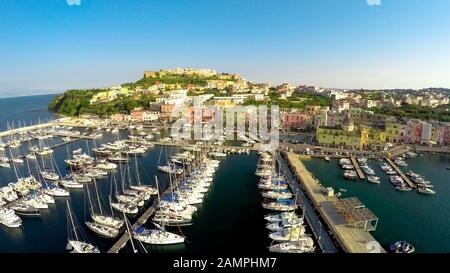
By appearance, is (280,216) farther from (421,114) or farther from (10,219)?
(421,114)

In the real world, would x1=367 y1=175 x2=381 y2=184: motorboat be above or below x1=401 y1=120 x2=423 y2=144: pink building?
below

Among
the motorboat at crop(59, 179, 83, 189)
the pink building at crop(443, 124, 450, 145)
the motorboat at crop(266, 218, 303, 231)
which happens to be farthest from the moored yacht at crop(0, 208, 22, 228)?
the pink building at crop(443, 124, 450, 145)

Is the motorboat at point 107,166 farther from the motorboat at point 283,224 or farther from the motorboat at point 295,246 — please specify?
the motorboat at point 295,246

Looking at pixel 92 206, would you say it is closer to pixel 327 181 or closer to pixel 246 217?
pixel 246 217

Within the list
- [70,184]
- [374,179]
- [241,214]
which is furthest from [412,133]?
[70,184]

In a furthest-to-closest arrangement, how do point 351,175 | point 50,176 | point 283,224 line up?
point 351,175 < point 50,176 < point 283,224

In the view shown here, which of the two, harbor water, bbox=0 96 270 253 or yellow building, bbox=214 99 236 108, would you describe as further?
yellow building, bbox=214 99 236 108

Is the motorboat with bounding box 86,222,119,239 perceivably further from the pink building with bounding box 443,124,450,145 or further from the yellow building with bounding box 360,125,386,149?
the pink building with bounding box 443,124,450,145

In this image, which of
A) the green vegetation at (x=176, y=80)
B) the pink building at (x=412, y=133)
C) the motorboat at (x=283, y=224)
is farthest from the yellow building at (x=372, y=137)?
the green vegetation at (x=176, y=80)
